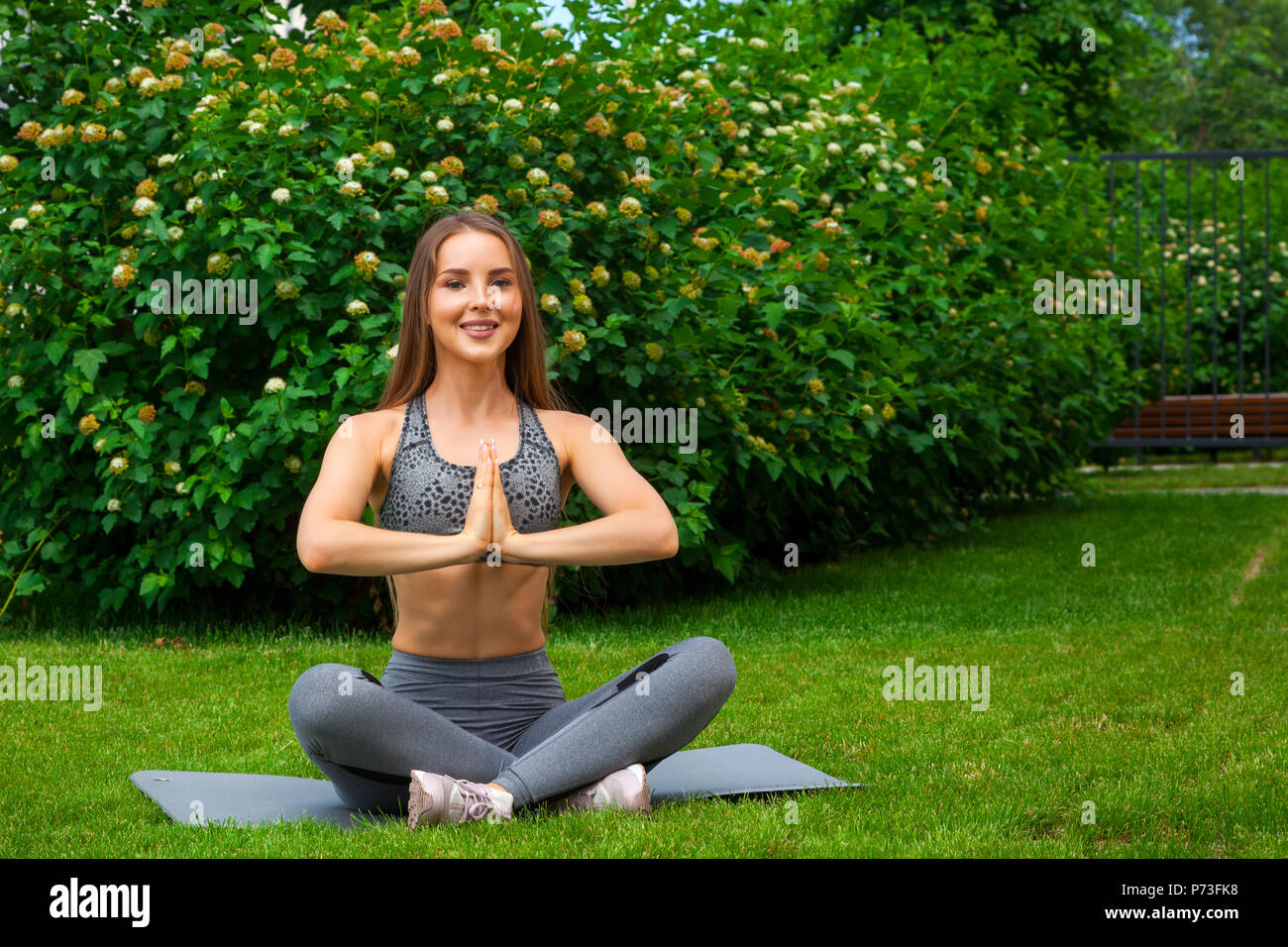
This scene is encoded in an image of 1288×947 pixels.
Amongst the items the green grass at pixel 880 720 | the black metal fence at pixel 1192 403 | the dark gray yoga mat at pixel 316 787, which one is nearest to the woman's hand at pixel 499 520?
the green grass at pixel 880 720

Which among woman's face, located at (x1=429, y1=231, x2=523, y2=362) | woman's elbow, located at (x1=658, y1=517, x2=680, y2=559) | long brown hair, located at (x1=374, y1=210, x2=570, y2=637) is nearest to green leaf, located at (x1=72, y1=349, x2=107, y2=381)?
long brown hair, located at (x1=374, y1=210, x2=570, y2=637)

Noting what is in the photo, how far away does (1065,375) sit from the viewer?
29.5 feet

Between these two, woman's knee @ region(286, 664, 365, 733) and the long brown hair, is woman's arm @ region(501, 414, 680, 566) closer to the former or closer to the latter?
the long brown hair

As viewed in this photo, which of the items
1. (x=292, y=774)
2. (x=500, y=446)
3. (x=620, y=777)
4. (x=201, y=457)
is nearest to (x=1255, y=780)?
(x=620, y=777)

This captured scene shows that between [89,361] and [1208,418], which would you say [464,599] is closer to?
[89,361]

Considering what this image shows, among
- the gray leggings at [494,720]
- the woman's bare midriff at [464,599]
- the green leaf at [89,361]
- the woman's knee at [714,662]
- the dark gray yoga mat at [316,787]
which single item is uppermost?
the green leaf at [89,361]

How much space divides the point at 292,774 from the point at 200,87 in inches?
117

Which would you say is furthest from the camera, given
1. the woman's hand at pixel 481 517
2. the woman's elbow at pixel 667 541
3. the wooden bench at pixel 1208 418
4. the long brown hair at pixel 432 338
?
the wooden bench at pixel 1208 418

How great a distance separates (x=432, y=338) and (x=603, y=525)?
720 millimetres

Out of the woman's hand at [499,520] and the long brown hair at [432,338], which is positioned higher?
the long brown hair at [432,338]

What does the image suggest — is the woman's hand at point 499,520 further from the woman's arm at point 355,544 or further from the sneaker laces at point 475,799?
the sneaker laces at point 475,799

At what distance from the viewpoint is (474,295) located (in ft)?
11.2

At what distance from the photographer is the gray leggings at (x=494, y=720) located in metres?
3.19

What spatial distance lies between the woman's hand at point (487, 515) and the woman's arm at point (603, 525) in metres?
0.03
